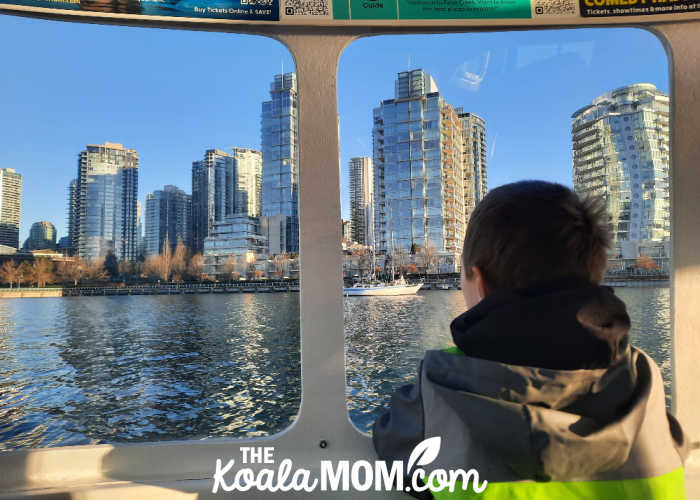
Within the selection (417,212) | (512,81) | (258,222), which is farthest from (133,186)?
(512,81)

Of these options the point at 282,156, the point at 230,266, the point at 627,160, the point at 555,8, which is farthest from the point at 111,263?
the point at 627,160

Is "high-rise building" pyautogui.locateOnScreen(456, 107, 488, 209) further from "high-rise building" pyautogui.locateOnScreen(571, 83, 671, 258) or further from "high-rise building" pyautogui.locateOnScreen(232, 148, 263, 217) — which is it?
"high-rise building" pyautogui.locateOnScreen(232, 148, 263, 217)

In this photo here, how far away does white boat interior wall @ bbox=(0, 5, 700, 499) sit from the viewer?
56.9 inches

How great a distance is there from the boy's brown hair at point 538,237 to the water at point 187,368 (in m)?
0.65

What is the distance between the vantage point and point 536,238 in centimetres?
60

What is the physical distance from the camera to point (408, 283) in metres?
2.22

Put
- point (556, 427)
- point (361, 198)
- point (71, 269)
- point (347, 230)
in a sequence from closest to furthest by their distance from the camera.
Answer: point (556, 427) < point (347, 230) < point (361, 198) < point (71, 269)

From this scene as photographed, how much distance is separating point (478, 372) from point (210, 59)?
6.84ft

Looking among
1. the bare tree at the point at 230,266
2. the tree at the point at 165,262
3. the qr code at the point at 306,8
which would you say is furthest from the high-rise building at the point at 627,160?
the tree at the point at 165,262

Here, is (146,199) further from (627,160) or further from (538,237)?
(627,160)

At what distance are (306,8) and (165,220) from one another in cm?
119

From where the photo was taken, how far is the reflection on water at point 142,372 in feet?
6.04

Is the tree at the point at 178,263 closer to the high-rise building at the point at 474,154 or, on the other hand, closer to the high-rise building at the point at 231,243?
the high-rise building at the point at 231,243

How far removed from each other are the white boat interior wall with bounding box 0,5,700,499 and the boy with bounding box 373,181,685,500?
3.06ft
